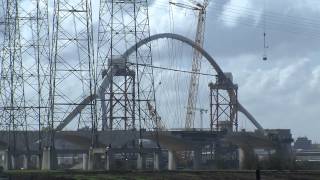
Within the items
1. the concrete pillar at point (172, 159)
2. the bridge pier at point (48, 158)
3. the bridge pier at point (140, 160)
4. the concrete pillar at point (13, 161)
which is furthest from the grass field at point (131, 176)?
the concrete pillar at point (172, 159)

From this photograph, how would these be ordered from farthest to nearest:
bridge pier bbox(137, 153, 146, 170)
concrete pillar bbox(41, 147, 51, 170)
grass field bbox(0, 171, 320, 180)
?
1. bridge pier bbox(137, 153, 146, 170)
2. concrete pillar bbox(41, 147, 51, 170)
3. grass field bbox(0, 171, 320, 180)

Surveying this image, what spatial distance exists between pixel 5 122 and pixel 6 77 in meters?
9.24

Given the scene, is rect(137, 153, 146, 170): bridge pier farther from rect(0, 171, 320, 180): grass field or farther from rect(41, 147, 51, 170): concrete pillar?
rect(0, 171, 320, 180): grass field

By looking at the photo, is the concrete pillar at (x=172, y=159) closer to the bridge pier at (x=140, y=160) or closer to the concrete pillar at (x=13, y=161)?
the bridge pier at (x=140, y=160)

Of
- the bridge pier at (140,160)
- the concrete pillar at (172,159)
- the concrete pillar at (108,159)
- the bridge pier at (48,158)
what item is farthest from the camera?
the concrete pillar at (172,159)

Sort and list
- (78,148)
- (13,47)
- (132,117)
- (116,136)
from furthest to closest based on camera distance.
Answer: (78,148) → (116,136) → (132,117) → (13,47)

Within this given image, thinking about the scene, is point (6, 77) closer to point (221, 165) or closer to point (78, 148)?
point (221, 165)

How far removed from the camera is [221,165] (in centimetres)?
14675

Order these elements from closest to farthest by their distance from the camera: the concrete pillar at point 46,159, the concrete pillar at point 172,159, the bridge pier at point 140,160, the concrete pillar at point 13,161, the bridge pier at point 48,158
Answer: the bridge pier at point 48,158 < the concrete pillar at point 46,159 < the concrete pillar at point 13,161 < the bridge pier at point 140,160 < the concrete pillar at point 172,159

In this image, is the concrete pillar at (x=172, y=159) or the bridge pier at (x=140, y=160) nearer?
the bridge pier at (x=140, y=160)

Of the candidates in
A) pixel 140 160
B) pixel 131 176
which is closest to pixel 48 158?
pixel 140 160

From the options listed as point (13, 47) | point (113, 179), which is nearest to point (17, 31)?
point (13, 47)

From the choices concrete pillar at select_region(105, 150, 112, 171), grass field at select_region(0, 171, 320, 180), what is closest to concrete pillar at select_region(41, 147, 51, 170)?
concrete pillar at select_region(105, 150, 112, 171)

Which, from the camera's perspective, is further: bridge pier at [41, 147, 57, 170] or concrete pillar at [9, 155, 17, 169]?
concrete pillar at [9, 155, 17, 169]
